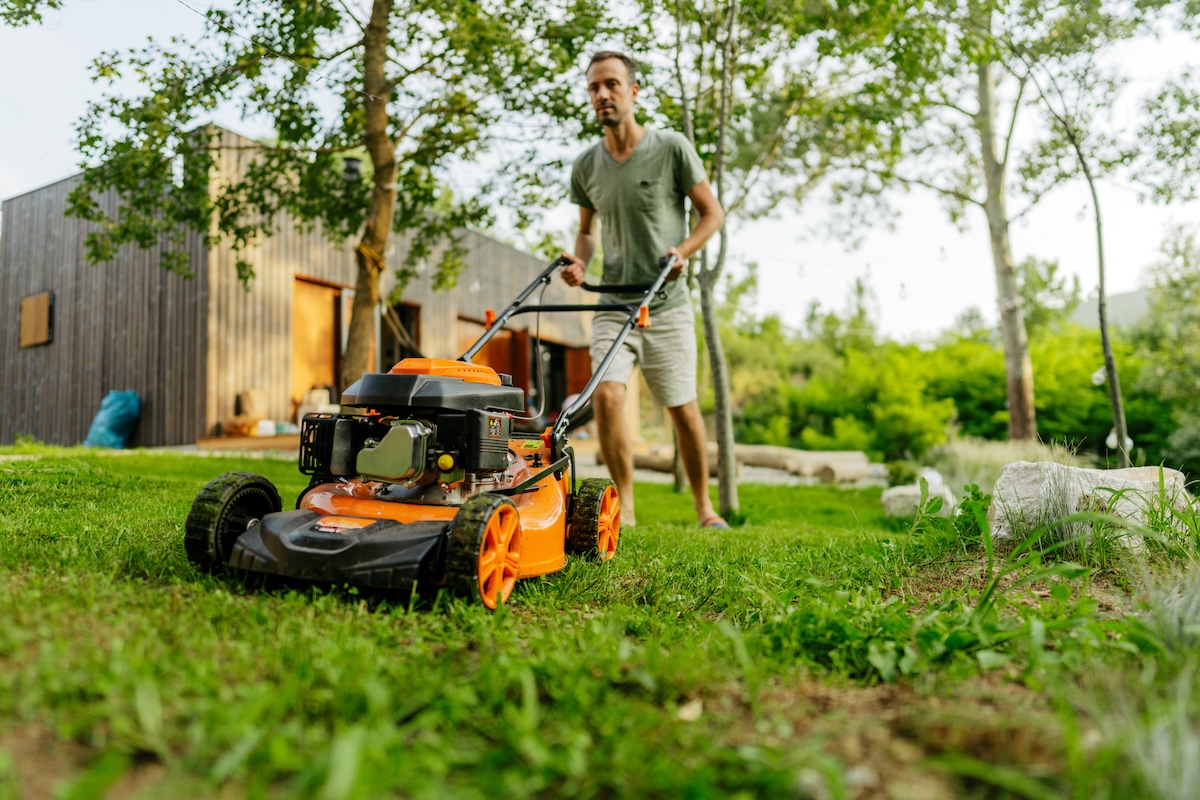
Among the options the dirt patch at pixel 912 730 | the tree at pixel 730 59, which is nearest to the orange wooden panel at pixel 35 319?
the tree at pixel 730 59

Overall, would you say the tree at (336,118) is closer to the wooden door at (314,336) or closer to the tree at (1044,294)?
the wooden door at (314,336)

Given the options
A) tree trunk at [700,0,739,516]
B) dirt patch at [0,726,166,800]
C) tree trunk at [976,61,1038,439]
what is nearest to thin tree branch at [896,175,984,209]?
tree trunk at [976,61,1038,439]

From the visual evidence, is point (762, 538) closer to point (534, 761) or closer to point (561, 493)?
point (561, 493)

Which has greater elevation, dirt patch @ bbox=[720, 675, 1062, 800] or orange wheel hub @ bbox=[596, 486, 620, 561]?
orange wheel hub @ bbox=[596, 486, 620, 561]

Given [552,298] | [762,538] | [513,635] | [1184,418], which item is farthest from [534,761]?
[552,298]

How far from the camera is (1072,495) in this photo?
2.76 meters

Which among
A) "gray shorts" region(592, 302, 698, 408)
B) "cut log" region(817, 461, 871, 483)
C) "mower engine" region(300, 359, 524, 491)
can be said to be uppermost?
"gray shorts" region(592, 302, 698, 408)

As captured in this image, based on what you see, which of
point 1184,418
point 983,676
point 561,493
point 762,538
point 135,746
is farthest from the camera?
point 1184,418

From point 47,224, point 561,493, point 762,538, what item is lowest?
point 762,538

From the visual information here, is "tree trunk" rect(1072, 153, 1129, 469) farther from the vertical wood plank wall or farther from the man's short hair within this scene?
the vertical wood plank wall

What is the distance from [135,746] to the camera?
1.17 meters

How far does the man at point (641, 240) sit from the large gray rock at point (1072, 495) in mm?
1587

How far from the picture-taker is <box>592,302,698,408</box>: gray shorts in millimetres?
4043

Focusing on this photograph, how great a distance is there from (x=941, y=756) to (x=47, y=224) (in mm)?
14169
